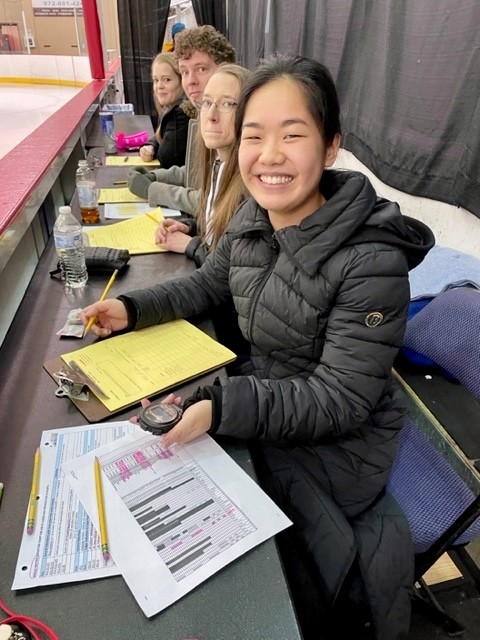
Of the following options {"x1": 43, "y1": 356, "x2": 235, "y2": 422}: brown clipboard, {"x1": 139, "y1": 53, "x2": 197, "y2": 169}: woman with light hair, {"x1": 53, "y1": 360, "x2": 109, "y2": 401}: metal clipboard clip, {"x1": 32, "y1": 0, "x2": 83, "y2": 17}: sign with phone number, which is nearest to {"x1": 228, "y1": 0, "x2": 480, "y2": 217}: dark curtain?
{"x1": 139, "y1": 53, "x2": 197, "y2": 169}: woman with light hair

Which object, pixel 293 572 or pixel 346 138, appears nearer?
pixel 293 572

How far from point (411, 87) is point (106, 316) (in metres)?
1.57

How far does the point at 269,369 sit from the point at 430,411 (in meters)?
0.35

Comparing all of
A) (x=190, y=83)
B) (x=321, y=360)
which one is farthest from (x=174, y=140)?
(x=321, y=360)

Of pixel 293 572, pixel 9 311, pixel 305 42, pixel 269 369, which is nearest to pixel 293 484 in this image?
pixel 293 572

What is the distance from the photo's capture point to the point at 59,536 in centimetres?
57

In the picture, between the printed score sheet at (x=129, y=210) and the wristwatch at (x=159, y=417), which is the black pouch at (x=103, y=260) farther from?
the wristwatch at (x=159, y=417)

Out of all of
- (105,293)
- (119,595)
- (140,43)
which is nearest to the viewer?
(119,595)

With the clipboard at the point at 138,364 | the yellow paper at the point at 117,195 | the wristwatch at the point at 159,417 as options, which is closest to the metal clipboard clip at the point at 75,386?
the clipboard at the point at 138,364

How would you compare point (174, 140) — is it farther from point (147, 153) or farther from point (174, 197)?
point (174, 197)

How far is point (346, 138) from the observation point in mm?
2557

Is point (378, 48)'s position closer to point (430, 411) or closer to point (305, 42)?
point (305, 42)

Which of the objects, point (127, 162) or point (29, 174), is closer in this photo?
point (29, 174)

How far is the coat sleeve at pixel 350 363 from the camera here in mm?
758
